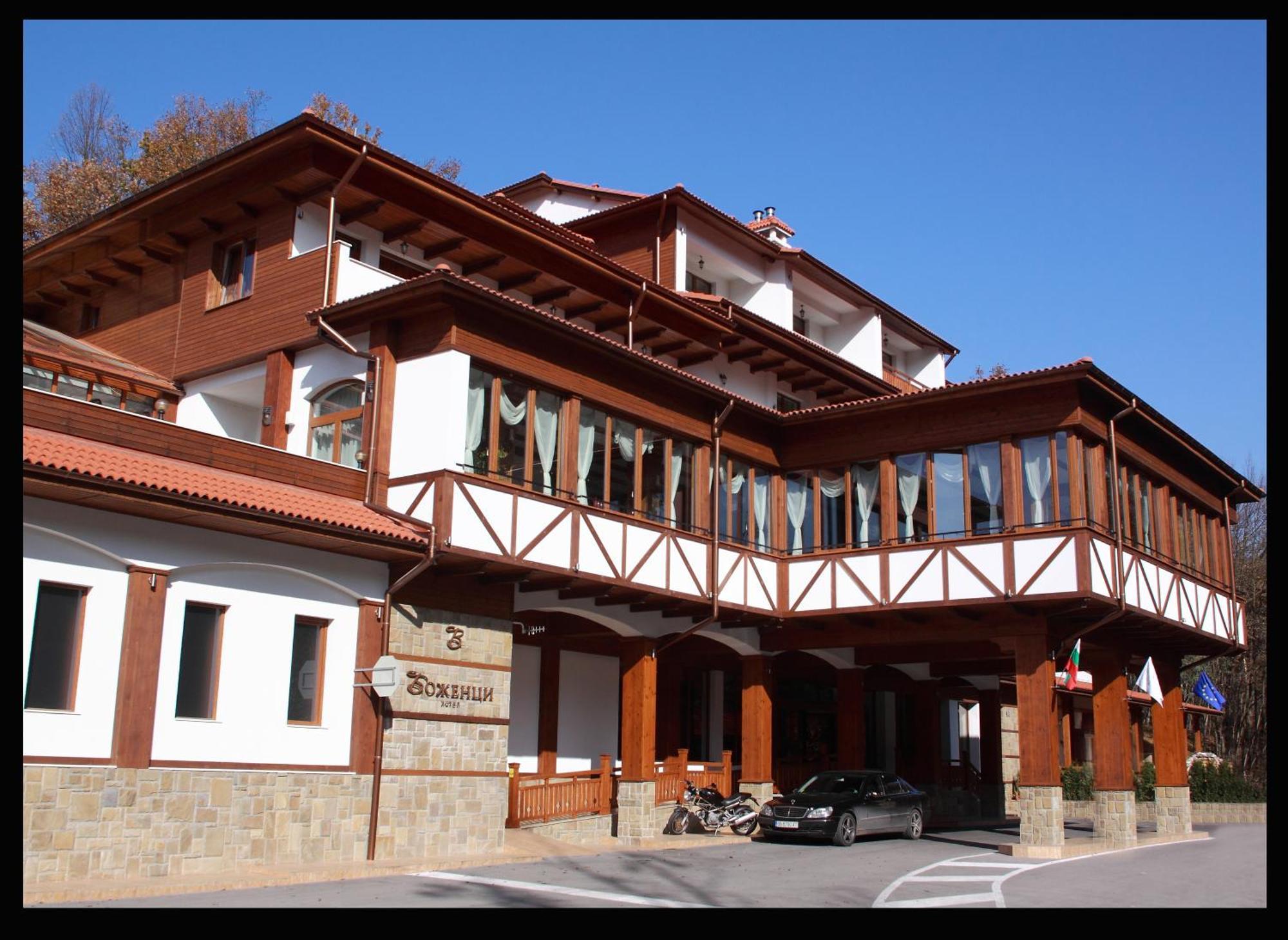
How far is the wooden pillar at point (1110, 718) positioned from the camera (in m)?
24.2

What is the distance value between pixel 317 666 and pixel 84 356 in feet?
27.4

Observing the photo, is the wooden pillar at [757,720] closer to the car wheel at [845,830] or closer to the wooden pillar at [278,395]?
the car wheel at [845,830]

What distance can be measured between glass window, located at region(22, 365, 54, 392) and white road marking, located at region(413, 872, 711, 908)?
1039cm

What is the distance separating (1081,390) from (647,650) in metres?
8.72

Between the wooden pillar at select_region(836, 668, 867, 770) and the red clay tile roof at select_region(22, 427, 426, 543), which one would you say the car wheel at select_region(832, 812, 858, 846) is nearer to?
the wooden pillar at select_region(836, 668, 867, 770)

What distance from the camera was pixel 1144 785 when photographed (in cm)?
3622

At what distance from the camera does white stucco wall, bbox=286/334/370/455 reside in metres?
20.0

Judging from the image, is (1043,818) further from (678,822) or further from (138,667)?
(138,667)

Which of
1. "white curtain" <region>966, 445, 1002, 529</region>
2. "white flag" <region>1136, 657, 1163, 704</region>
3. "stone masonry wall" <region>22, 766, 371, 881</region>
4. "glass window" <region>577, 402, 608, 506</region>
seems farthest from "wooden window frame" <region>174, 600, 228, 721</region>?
"white flag" <region>1136, 657, 1163, 704</region>

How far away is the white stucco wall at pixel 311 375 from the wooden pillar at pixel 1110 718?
14758mm

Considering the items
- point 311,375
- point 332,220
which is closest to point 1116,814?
point 311,375

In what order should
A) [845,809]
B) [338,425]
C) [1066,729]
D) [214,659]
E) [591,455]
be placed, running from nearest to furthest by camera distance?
[214,659] < [338,425] < [591,455] < [845,809] < [1066,729]
